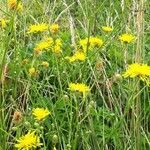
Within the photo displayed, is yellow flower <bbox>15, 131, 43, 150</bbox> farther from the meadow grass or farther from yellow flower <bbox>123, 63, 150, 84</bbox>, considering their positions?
yellow flower <bbox>123, 63, 150, 84</bbox>

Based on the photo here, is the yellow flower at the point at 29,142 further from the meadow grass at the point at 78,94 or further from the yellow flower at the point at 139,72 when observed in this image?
the yellow flower at the point at 139,72

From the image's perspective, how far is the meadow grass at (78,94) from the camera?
3.89 ft

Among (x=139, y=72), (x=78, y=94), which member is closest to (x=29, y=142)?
(x=78, y=94)

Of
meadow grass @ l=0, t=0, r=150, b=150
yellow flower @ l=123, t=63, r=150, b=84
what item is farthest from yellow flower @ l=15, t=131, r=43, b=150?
yellow flower @ l=123, t=63, r=150, b=84

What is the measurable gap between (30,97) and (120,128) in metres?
0.31

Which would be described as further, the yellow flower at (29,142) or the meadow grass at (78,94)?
the meadow grass at (78,94)

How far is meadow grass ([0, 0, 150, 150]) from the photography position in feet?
3.89

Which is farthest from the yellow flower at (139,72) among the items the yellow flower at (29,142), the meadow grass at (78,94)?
the yellow flower at (29,142)

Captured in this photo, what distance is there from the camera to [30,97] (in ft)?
4.69

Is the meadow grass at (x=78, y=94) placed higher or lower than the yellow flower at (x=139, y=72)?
lower

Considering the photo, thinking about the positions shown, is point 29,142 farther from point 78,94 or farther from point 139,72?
point 139,72

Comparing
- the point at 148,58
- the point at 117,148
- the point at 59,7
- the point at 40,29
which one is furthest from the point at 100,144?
the point at 59,7

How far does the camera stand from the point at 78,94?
1.17 meters

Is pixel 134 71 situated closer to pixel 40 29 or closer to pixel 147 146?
pixel 147 146
